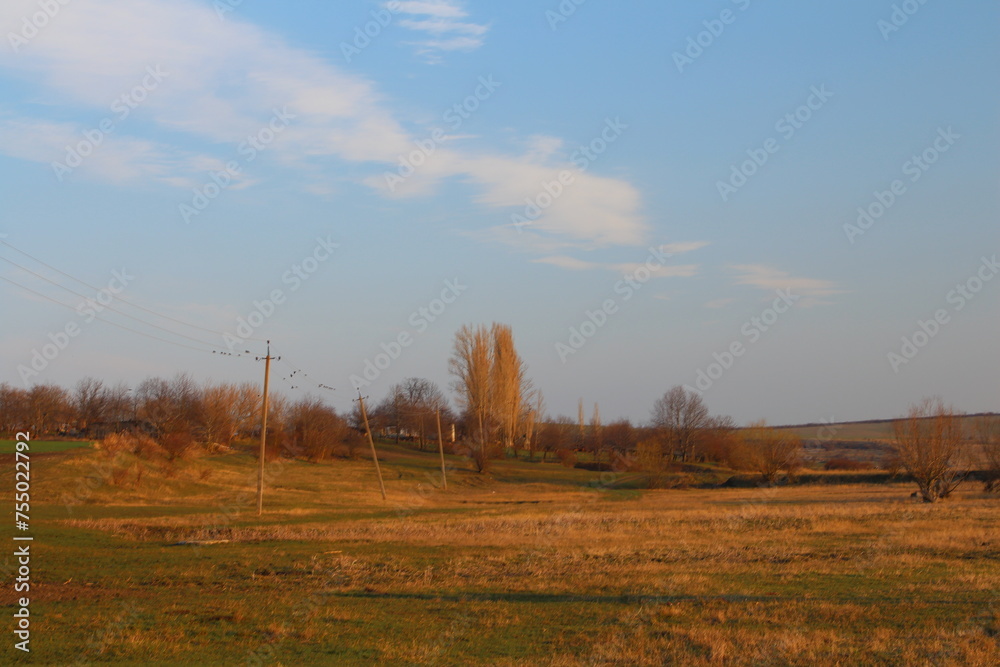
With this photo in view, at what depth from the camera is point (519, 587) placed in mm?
15188

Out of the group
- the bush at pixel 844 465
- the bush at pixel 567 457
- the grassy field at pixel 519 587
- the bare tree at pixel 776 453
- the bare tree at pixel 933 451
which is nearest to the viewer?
the grassy field at pixel 519 587

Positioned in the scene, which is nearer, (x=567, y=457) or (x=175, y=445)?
(x=175, y=445)

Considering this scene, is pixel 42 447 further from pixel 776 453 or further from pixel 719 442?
pixel 719 442

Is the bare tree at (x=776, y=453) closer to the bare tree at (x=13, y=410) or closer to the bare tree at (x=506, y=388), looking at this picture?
the bare tree at (x=506, y=388)

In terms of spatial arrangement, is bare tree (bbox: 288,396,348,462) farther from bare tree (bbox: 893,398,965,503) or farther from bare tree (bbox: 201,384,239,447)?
bare tree (bbox: 893,398,965,503)

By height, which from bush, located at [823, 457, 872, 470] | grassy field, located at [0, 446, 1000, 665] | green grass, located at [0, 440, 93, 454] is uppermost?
green grass, located at [0, 440, 93, 454]

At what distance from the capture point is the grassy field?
33.2 feet

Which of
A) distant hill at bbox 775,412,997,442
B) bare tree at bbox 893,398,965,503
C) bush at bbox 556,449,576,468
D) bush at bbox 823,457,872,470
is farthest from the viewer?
distant hill at bbox 775,412,997,442

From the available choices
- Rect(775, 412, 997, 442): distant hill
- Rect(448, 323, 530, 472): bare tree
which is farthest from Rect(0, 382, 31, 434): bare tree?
Rect(775, 412, 997, 442): distant hill

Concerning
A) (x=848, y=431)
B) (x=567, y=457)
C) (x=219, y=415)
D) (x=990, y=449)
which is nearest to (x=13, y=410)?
(x=219, y=415)

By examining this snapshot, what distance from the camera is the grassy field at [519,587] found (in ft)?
33.2

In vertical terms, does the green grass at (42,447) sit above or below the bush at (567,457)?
above

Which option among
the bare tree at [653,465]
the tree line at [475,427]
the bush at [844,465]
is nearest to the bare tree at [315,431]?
the tree line at [475,427]

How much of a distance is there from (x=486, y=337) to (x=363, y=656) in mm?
80002
